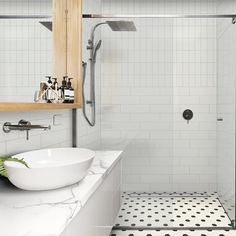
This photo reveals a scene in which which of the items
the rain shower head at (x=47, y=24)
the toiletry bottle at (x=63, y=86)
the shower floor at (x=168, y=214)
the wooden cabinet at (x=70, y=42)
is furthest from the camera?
the shower floor at (x=168, y=214)

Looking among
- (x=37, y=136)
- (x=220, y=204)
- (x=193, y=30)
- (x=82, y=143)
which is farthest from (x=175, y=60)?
(x=37, y=136)

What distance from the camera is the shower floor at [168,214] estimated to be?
2482 millimetres

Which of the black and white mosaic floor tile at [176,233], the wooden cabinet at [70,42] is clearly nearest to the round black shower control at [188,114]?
→ the black and white mosaic floor tile at [176,233]

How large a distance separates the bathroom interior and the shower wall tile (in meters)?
0.01

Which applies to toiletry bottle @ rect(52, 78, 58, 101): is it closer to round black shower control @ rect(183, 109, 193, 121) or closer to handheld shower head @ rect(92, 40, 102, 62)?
handheld shower head @ rect(92, 40, 102, 62)

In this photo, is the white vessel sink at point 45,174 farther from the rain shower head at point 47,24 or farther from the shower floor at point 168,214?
the shower floor at point 168,214

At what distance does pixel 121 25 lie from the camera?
2807mm

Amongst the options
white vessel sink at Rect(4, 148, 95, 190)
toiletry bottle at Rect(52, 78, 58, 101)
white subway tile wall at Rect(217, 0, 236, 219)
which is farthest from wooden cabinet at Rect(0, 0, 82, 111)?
white subway tile wall at Rect(217, 0, 236, 219)

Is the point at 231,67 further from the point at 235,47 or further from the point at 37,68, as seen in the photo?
the point at 37,68

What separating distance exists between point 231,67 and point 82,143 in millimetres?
1669

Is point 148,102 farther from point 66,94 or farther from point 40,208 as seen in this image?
point 40,208

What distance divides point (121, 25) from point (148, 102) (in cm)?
84

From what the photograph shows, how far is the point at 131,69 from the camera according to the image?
287 cm

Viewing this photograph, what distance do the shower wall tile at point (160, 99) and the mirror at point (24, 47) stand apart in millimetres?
956
